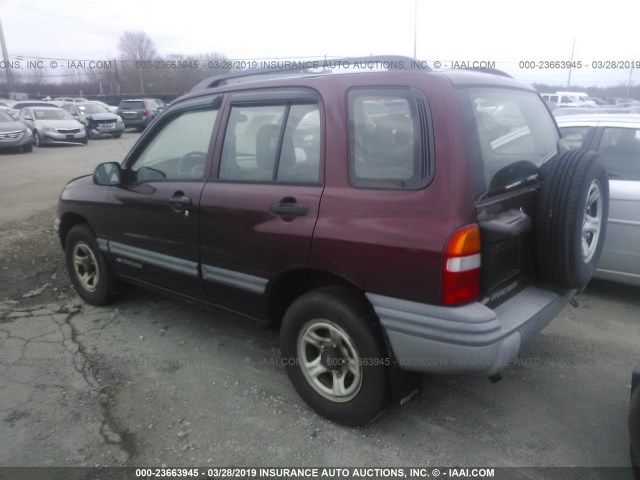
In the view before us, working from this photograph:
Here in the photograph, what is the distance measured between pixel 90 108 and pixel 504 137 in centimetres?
2326

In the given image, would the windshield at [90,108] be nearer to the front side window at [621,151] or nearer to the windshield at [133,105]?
the windshield at [133,105]

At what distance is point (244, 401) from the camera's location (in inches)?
118

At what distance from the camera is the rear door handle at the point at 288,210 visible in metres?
2.63

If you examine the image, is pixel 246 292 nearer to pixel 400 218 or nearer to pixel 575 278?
pixel 400 218

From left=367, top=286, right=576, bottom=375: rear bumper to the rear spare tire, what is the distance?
341mm

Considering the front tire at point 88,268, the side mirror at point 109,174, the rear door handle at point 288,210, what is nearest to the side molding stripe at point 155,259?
the front tire at point 88,268

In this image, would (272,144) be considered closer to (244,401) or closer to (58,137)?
(244,401)

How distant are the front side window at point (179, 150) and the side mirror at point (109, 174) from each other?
4.1 inches

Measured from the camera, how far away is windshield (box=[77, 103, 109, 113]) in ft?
72.0

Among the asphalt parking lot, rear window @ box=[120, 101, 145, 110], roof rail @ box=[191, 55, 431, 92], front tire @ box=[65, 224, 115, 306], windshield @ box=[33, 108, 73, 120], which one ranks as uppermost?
roof rail @ box=[191, 55, 431, 92]

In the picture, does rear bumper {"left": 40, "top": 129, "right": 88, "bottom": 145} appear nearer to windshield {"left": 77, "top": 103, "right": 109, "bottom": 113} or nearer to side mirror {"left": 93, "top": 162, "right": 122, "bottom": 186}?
windshield {"left": 77, "top": 103, "right": 109, "bottom": 113}

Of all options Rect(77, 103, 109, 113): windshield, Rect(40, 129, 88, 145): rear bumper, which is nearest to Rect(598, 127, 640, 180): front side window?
Rect(40, 129, 88, 145): rear bumper

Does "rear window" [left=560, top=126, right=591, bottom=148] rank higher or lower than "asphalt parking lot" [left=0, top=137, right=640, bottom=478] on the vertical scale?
higher

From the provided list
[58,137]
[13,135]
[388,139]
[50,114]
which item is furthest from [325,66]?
[50,114]
